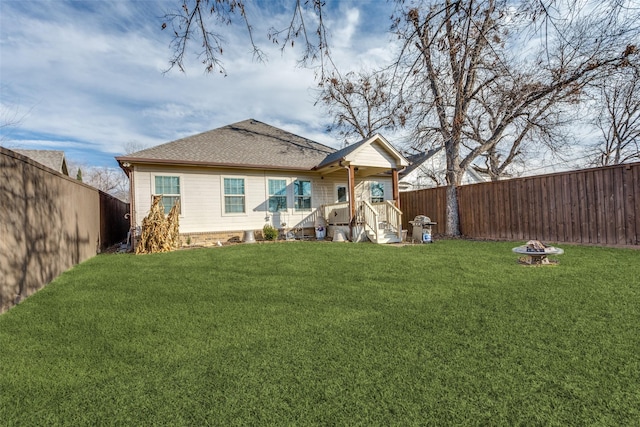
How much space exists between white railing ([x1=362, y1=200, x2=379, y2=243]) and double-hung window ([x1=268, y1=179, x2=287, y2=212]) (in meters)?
3.26

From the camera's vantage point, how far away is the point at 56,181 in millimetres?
5441

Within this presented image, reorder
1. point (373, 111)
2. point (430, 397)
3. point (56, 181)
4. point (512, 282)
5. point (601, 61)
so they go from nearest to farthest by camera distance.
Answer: point (430, 397)
point (512, 282)
point (56, 181)
point (601, 61)
point (373, 111)

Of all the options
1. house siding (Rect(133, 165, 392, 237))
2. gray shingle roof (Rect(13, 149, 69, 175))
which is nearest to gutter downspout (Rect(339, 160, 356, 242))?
house siding (Rect(133, 165, 392, 237))

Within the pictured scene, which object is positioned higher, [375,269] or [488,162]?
[488,162]

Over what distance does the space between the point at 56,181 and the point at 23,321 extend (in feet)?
10.5

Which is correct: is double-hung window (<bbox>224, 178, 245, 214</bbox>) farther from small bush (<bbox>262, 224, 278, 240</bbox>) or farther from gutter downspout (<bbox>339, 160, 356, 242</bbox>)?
gutter downspout (<bbox>339, 160, 356, 242</bbox>)

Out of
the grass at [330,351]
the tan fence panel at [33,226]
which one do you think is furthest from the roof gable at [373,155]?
the tan fence panel at [33,226]

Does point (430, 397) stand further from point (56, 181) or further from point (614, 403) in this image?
point (56, 181)

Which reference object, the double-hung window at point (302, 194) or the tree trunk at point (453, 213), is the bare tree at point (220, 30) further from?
the tree trunk at point (453, 213)

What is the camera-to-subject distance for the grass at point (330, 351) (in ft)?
5.90

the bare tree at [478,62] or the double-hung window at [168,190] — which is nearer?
the bare tree at [478,62]

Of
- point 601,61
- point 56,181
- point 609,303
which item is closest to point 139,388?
point 609,303

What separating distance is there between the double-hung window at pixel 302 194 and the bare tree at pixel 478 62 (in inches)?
197

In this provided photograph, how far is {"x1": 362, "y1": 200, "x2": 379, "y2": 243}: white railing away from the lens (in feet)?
33.0
